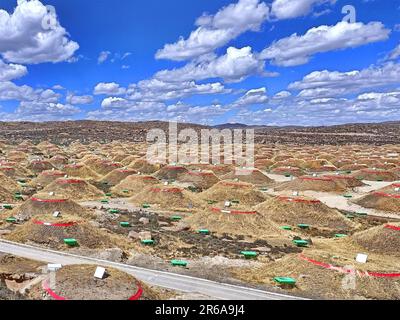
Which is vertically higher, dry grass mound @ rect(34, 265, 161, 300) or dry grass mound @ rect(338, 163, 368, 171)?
dry grass mound @ rect(34, 265, 161, 300)

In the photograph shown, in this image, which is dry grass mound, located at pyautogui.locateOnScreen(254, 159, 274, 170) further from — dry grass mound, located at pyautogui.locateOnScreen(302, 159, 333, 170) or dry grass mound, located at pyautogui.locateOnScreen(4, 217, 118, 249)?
dry grass mound, located at pyautogui.locateOnScreen(4, 217, 118, 249)

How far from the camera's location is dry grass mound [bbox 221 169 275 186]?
70.6m

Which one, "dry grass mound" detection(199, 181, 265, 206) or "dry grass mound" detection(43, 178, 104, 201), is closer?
"dry grass mound" detection(43, 178, 104, 201)

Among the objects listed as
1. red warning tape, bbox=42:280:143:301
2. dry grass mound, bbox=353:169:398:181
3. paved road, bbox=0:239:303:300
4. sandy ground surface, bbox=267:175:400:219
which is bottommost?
sandy ground surface, bbox=267:175:400:219

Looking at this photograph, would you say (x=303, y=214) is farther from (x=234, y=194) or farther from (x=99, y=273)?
(x=99, y=273)

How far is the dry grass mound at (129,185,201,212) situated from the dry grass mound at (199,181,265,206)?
104 inches

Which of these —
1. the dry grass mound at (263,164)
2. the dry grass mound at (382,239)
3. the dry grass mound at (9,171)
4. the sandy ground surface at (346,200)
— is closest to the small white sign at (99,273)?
the dry grass mound at (382,239)

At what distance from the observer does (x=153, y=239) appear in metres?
35.1

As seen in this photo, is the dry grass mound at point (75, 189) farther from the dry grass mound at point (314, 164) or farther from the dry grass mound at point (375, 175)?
the dry grass mound at point (314, 164)

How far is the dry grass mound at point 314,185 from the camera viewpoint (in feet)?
204

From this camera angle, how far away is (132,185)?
2402 inches

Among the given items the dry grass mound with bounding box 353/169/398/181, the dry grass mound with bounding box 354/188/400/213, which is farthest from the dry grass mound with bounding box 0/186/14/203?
the dry grass mound with bounding box 353/169/398/181

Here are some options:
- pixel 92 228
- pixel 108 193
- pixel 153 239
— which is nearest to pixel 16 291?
pixel 92 228
